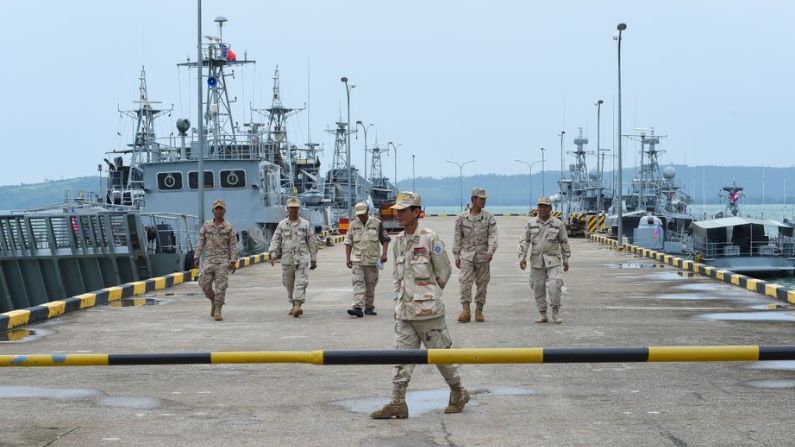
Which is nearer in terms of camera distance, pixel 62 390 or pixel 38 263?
pixel 62 390

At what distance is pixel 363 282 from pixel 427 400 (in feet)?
24.9

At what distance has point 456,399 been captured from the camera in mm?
8969

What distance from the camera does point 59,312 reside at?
1806 centimetres

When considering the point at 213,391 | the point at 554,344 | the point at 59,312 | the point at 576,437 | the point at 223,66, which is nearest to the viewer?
the point at 576,437

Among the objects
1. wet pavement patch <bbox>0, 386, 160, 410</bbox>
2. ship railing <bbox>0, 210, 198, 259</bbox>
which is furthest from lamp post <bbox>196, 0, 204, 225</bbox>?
wet pavement patch <bbox>0, 386, 160, 410</bbox>

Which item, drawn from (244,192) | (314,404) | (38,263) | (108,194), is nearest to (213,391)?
(314,404)

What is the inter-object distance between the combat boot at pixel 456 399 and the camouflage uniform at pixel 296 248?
7.97m

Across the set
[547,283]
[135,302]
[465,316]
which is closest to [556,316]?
[547,283]

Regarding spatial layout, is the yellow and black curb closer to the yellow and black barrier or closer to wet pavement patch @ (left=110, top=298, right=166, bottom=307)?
wet pavement patch @ (left=110, top=298, right=166, bottom=307)

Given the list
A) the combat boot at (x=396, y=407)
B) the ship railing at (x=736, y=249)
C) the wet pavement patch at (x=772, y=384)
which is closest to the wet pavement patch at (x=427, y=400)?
the combat boot at (x=396, y=407)

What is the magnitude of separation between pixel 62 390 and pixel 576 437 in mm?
4816

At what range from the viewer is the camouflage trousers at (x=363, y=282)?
55.9 feet

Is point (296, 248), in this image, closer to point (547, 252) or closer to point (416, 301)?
point (547, 252)

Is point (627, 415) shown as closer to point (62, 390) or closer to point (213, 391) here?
point (213, 391)
